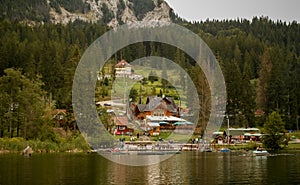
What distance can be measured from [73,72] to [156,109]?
17814mm

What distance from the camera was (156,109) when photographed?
3019 inches

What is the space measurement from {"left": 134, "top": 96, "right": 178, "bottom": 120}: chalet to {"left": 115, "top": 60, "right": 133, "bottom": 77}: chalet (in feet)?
77.6

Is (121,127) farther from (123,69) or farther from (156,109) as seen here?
(123,69)

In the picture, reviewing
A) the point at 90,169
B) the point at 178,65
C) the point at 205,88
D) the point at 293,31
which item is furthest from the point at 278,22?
the point at 90,169

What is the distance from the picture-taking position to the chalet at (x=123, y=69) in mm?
101938

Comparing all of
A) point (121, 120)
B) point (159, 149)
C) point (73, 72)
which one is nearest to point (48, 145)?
point (159, 149)

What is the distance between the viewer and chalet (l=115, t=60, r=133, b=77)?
102 m

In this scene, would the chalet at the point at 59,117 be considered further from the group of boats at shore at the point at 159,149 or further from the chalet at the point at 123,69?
the chalet at the point at 123,69

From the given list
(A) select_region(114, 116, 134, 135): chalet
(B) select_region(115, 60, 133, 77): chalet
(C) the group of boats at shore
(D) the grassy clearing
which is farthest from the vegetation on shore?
(B) select_region(115, 60, 133, 77): chalet

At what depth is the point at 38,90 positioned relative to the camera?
54719 millimetres

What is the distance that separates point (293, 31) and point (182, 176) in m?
120

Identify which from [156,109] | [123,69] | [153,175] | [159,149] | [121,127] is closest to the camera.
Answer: [153,175]

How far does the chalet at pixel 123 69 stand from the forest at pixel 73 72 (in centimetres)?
655

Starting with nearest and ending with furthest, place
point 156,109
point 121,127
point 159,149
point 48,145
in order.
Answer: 1. point 48,145
2. point 159,149
3. point 121,127
4. point 156,109
